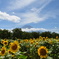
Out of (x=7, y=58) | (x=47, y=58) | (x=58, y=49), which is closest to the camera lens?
(x=47, y=58)

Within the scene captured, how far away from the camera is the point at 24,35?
164 ft

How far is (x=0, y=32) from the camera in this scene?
50.5 meters

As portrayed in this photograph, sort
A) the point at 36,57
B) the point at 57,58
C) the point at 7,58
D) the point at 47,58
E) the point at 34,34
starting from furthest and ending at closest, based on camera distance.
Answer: the point at 34,34, the point at 57,58, the point at 36,57, the point at 7,58, the point at 47,58

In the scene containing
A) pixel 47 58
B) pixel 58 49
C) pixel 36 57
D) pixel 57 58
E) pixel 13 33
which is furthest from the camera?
pixel 13 33

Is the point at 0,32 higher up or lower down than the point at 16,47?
higher up

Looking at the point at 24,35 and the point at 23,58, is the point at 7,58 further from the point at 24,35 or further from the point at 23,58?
the point at 24,35

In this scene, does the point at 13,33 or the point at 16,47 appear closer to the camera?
the point at 16,47

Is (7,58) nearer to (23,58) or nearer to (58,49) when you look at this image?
(23,58)

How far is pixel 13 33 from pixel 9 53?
1773 inches

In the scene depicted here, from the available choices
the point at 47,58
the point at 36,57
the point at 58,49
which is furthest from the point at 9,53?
the point at 58,49

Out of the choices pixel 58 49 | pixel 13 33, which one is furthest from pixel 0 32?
pixel 58 49

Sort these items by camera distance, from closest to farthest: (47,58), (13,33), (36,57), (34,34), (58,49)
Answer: (47,58) → (36,57) → (58,49) → (13,33) → (34,34)

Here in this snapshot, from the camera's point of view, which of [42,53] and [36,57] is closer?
[42,53]

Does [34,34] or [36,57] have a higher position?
[34,34]
